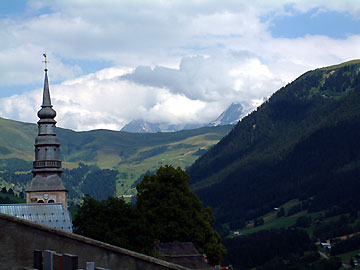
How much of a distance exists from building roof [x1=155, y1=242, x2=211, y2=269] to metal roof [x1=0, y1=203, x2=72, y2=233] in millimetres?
18711

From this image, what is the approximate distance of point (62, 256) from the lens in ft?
59.1

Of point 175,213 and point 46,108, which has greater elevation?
point 46,108

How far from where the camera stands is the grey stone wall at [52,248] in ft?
68.8

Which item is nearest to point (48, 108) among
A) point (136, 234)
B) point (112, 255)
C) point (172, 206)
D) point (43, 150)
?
point (43, 150)

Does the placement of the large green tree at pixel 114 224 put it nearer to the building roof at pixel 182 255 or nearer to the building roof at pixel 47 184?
the building roof at pixel 182 255

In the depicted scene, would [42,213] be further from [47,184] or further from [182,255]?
[182,255]

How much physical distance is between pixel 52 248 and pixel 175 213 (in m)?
66.8

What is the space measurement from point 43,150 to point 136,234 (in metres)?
40.2

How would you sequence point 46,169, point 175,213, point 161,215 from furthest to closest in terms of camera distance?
point 46,169, point 161,215, point 175,213

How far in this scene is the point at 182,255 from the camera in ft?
240

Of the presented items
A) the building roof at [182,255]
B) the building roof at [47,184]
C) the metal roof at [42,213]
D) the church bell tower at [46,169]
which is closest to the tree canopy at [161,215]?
the building roof at [182,255]

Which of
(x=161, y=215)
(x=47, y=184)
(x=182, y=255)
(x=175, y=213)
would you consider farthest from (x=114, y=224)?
(x=47, y=184)

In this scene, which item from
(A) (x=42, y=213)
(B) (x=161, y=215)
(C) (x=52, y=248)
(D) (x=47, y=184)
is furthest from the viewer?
(D) (x=47, y=184)

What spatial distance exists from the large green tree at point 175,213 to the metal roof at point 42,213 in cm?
1028
